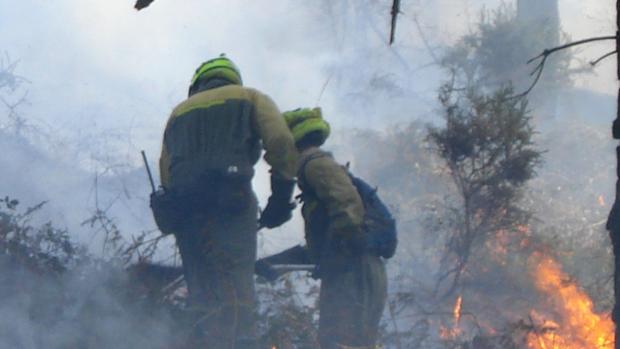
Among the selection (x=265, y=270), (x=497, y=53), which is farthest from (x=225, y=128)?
(x=497, y=53)

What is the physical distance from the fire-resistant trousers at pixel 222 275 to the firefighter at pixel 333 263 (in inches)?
14.8

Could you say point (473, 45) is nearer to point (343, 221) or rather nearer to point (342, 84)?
point (342, 84)

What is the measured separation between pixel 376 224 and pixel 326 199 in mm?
377

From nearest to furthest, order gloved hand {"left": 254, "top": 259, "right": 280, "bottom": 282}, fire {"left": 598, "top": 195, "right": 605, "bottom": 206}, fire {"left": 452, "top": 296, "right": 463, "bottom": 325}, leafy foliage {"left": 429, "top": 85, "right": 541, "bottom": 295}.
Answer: gloved hand {"left": 254, "top": 259, "right": 280, "bottom": 282} → fire {"left": 452, "top": 296, "right": 463, "bottom": 325} → leafy foliage {"left": 429, "top": 85, "right": 541, "bottom": 295} → fire {"left": 598, "top": 195, "right": 605, "bottom": 206}

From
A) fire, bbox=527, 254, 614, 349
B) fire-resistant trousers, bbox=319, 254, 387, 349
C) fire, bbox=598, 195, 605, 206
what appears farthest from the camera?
fire, bbox=598, 195, 605, 206

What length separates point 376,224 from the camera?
590 centimetres

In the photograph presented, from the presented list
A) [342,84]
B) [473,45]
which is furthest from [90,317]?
[342,84]

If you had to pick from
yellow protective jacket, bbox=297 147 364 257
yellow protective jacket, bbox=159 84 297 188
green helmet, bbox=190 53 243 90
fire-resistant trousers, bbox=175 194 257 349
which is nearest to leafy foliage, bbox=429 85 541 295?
yellow protective jacket, bbox=297 147 364 257

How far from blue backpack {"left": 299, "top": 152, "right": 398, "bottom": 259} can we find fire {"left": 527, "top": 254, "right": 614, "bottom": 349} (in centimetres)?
160

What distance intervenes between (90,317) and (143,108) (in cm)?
803

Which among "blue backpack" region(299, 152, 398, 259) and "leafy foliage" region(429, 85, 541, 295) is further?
"leafy foliage" region(429, 85, 541, 295)

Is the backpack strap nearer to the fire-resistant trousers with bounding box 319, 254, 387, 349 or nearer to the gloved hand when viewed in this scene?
the fire-resistant trousers with bounding box 319, 254, 387, 349

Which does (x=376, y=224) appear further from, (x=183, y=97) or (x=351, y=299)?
(x=183, y=97)

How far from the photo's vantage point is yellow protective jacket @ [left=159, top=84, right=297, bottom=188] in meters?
5.66
